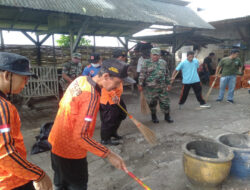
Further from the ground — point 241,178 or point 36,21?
point 36,21

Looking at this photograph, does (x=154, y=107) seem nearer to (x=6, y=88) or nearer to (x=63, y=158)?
(x=63, y=158)

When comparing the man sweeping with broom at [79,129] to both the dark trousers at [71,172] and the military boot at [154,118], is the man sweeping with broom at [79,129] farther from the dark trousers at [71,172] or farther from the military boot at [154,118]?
the military boot at [154,118]

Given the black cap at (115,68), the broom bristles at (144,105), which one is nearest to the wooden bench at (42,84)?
the broom bristles at (144,105)

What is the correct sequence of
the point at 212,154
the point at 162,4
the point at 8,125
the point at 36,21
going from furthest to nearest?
the point at 162,4, the point at 36,21, the point at 212,154, the point at 8,125

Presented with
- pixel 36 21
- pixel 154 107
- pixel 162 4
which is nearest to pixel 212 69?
pixel 162 4

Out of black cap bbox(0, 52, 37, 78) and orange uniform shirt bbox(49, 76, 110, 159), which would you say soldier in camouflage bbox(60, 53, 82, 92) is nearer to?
orange uniform shirt bbox(49, 76, 110, 159)

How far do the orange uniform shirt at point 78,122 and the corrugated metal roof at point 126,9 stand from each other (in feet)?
16.0

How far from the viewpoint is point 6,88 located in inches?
50.5

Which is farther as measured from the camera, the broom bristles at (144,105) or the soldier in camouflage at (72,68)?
the soldier in camouflage at (72,68)

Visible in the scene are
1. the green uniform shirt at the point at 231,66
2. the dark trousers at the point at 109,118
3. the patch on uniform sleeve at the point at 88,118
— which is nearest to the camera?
the patch on uniform sleeve at the point at 88,118

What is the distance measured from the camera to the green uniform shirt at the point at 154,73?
4848 mm

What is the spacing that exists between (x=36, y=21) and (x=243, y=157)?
848 centimetres

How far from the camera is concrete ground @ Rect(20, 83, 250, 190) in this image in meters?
2.75

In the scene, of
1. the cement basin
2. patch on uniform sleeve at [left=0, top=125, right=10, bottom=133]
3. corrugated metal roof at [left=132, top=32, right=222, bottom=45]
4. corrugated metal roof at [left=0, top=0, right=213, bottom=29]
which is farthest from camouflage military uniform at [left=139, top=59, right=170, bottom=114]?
corrugated metal roof at [left=132, top=32, right=222, bottom=45]
